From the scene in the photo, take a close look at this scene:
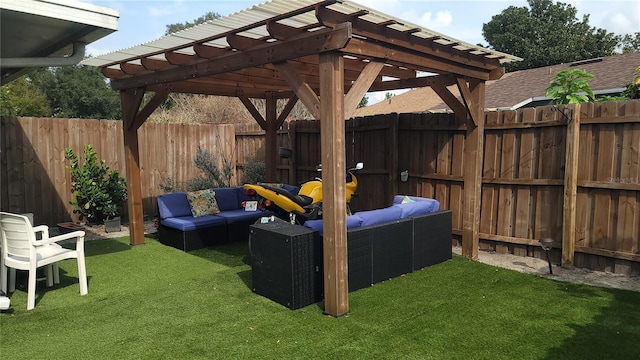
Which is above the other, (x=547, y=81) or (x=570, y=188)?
(x=547, y=81)

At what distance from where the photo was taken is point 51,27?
3930 millimetres

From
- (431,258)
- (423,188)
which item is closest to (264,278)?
(431,258)

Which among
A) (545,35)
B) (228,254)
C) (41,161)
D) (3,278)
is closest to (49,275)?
(3,278)

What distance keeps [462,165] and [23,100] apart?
860 inches

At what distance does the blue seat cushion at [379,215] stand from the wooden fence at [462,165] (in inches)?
64.6

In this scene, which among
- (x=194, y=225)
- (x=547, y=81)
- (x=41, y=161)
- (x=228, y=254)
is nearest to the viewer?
(x=228, y=254)

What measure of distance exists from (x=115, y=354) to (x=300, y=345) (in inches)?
52.0

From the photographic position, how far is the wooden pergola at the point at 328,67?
11.3 feet

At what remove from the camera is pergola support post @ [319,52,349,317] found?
3.44 m

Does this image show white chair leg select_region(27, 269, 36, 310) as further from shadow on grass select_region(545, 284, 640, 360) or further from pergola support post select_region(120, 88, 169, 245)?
shadow on grass select_region(545, 284, 640, 360)

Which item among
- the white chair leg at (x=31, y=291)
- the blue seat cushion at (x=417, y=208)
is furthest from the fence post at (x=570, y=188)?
the white chair leg at (x=31, y=291)

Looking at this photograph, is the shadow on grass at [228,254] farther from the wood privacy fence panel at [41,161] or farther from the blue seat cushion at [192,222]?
the wood privacy fence panel at [41,161]

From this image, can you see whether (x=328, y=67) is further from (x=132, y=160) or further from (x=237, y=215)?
(x=132, y=160)

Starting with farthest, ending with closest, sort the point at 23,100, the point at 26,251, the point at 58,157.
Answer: the point at 23,100 < the point at 58,157 < the point at 26,251
